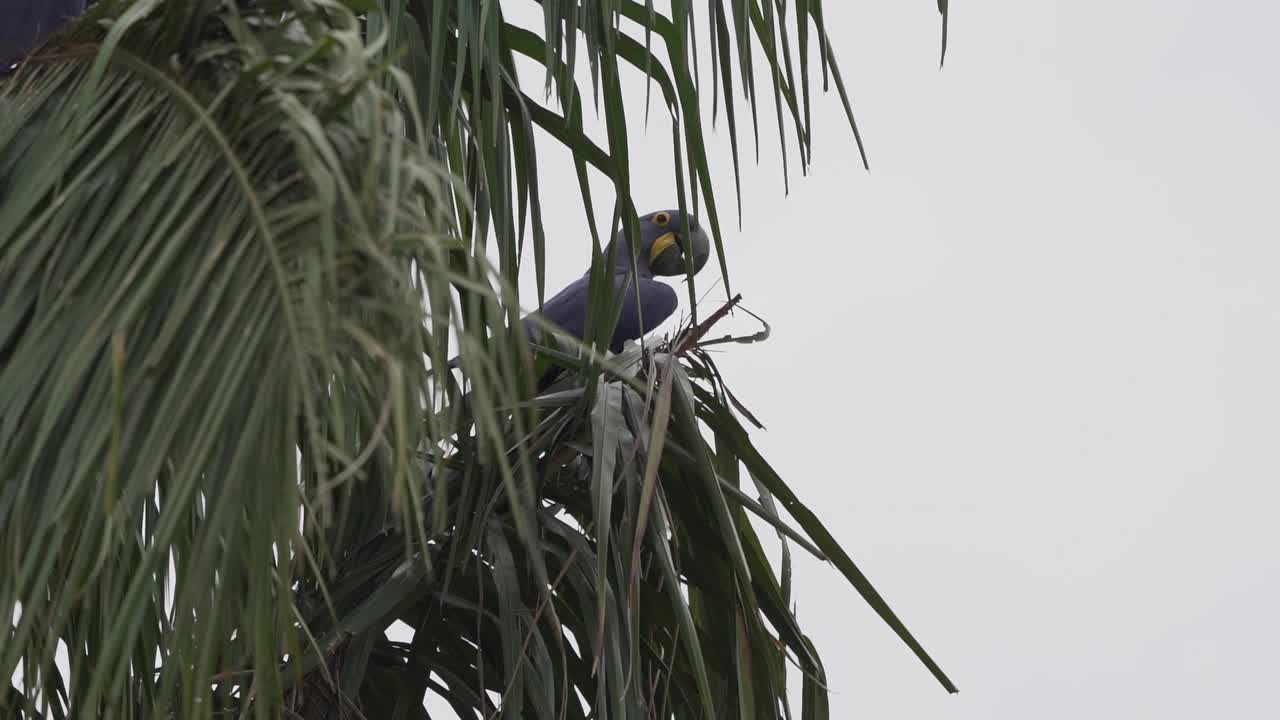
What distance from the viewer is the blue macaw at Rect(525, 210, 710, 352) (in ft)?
10.7

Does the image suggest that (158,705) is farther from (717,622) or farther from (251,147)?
(717,622)

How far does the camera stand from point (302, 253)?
70cm

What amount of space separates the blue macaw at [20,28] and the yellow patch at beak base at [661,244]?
264cm

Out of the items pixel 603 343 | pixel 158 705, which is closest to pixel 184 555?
pixel 158 705

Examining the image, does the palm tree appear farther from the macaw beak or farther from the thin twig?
the macaw beak

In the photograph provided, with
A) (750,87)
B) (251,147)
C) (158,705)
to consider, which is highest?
(750,87)

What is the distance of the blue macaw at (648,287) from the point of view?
10.7 ft

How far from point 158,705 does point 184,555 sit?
3.8 inches

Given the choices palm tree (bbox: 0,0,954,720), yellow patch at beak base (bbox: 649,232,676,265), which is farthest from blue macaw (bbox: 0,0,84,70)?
yellow patch at beak base (bbox: 649,232,676,265)

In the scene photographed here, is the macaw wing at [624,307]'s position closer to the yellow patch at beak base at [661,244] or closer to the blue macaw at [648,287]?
the blue macaw at [648,287]

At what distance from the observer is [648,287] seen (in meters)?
3.43

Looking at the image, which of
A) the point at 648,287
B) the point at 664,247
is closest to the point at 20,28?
the point at 648,287

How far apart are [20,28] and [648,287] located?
2453 millimetres

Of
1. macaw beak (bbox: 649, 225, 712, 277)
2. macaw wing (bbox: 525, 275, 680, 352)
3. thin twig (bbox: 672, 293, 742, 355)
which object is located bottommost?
thin twig (bbox: 672, 293, 742, 355)
